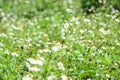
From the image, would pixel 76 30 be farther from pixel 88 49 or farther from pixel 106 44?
pixel 88 49

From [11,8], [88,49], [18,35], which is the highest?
[88,49]

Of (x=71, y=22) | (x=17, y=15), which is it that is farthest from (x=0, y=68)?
(x=17, y=15)

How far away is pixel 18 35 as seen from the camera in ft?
18.6

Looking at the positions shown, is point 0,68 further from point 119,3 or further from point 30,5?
point 30,5

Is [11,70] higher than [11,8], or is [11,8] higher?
[11,70]

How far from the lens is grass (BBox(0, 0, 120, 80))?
3.82m

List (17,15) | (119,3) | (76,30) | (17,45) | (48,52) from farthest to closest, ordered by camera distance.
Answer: (17,15)
(119,3)
(76,30)
(17,45)
(48,52)

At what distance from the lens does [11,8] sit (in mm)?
9016

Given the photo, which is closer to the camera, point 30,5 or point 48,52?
point 48,52

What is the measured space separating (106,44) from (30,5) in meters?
4.32

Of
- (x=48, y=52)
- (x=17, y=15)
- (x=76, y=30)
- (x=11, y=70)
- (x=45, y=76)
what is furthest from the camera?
(x=17, y=15)

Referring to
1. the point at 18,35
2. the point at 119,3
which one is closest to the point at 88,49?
the point at 18,35

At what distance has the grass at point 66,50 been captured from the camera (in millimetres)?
3816

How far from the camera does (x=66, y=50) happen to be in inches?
176
